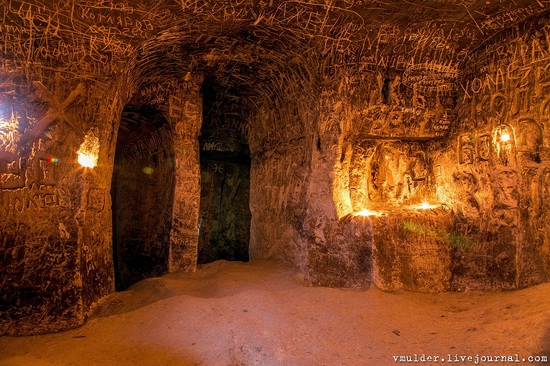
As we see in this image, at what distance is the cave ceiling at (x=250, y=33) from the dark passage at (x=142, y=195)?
3.97 ft

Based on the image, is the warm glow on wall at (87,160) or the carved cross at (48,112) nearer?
the carved cross at (48,112)

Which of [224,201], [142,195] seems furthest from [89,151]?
[224,201]

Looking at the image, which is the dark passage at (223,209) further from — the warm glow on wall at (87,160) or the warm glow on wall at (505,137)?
the warm glow on wall at (505,137)

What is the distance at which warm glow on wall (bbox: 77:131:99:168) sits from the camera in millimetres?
3865

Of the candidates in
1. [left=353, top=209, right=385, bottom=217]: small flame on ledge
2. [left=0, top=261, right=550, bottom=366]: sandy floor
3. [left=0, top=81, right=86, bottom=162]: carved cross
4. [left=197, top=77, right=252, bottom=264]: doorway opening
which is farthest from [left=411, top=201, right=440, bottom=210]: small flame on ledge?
[left=197, top=77, right=252, bottom=264]: doorway opening

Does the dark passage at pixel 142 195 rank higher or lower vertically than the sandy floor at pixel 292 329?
higher

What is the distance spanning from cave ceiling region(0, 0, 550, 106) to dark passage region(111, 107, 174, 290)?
1.21m

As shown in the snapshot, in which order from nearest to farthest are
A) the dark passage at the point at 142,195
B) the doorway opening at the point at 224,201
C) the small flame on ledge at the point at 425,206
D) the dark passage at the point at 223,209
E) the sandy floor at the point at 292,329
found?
the sandy floor at the point at 292,329 → the small flame on ledge at the point at 425,206 → the dark passage at the point at 142,195 → the doorway opening at the point at 224,201 → the dark passage at the point at 223,209

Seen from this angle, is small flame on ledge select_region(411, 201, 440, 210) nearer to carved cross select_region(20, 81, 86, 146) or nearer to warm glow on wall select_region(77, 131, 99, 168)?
warm glow on wall select_region(77, 131, 99, 168)

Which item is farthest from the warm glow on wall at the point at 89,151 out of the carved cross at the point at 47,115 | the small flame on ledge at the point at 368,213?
the small flame on ledge at the point at 368,213

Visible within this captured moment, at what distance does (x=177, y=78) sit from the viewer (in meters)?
5.18

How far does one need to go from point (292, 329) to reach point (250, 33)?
3.19 meters

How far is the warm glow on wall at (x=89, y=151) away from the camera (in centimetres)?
387

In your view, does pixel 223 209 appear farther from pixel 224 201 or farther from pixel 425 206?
pixel 425 206
